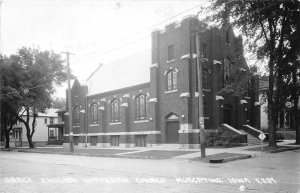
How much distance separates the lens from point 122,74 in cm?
4194

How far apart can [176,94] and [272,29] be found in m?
9.91

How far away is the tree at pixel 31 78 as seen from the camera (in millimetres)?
40719

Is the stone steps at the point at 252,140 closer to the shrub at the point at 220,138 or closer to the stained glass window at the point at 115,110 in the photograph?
the shrub at the point at 220,138

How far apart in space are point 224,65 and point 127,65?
13800 millimetres

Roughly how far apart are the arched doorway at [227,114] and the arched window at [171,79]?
5437 mm

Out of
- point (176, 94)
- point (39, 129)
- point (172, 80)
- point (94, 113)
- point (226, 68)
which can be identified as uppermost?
point (226, 68)

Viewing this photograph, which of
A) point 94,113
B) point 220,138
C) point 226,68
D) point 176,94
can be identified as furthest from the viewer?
point 94,113

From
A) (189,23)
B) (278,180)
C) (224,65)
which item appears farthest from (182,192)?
(224,65)

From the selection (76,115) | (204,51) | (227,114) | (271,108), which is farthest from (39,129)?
(271,108)

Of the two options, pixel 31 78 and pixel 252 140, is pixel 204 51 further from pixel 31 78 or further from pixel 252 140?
pixel 31 78

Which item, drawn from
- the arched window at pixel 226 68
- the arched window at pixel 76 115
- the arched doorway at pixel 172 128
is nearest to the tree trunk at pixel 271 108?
the arched window at pixel 226 68

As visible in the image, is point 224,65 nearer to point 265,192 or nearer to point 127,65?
point 127,65

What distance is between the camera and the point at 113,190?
9.78 metres

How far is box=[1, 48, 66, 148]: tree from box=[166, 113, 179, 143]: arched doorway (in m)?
17.5
